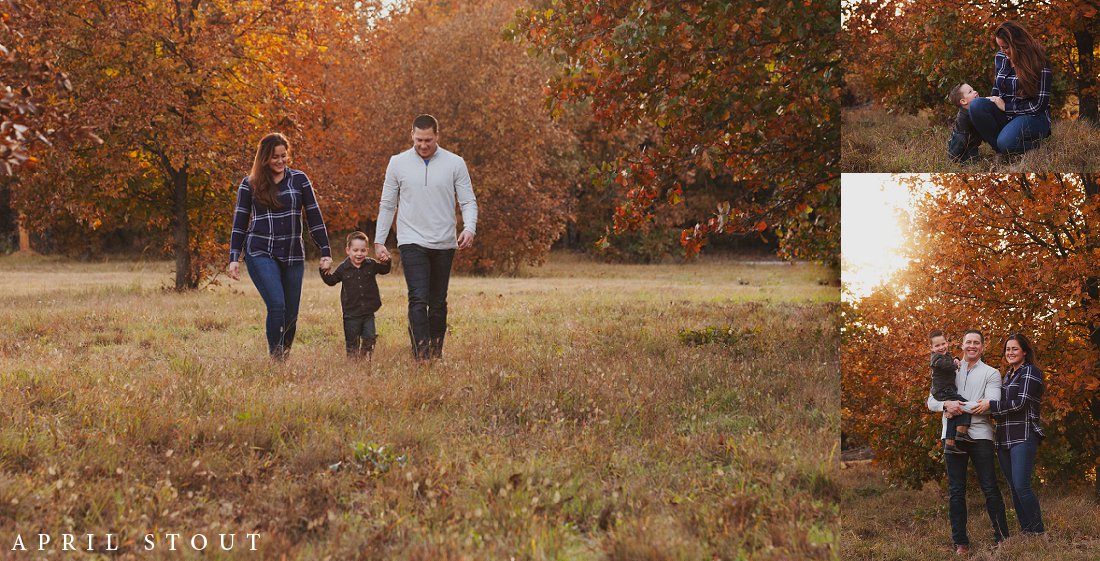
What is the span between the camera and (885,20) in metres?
4.30

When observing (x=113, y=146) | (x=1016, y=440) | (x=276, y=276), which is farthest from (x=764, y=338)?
(x=113, y=146)

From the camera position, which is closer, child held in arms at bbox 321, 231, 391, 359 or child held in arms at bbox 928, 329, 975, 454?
child held in arms at bbox 928, 329, 975, 454

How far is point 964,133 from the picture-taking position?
146 inches

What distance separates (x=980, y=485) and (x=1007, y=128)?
1796mm

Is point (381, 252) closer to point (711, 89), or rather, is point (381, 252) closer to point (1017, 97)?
point (711, 89)

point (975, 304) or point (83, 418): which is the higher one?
point (975, 304)

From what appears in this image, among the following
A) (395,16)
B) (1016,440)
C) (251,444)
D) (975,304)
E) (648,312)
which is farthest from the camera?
(395,16)

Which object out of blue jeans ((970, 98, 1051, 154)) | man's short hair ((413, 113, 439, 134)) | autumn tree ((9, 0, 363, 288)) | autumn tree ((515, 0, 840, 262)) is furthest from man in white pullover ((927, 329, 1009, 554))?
autumn tree ((9, 0, 363, 288))

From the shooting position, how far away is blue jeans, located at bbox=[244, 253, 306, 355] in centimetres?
842

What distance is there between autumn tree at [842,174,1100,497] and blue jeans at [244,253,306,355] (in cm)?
548

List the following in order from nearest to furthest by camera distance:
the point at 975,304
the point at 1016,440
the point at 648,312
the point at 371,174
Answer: the point at 1016,440, the point at 975,304, the point at 648,312, the point at 371,174

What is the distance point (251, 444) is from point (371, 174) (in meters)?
24.7

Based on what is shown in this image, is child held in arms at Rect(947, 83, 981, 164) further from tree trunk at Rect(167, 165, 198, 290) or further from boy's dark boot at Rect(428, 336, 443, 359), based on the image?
tree trunk at Rect(167, 165, 198, 290)

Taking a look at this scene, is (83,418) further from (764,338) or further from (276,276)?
(764,338)
